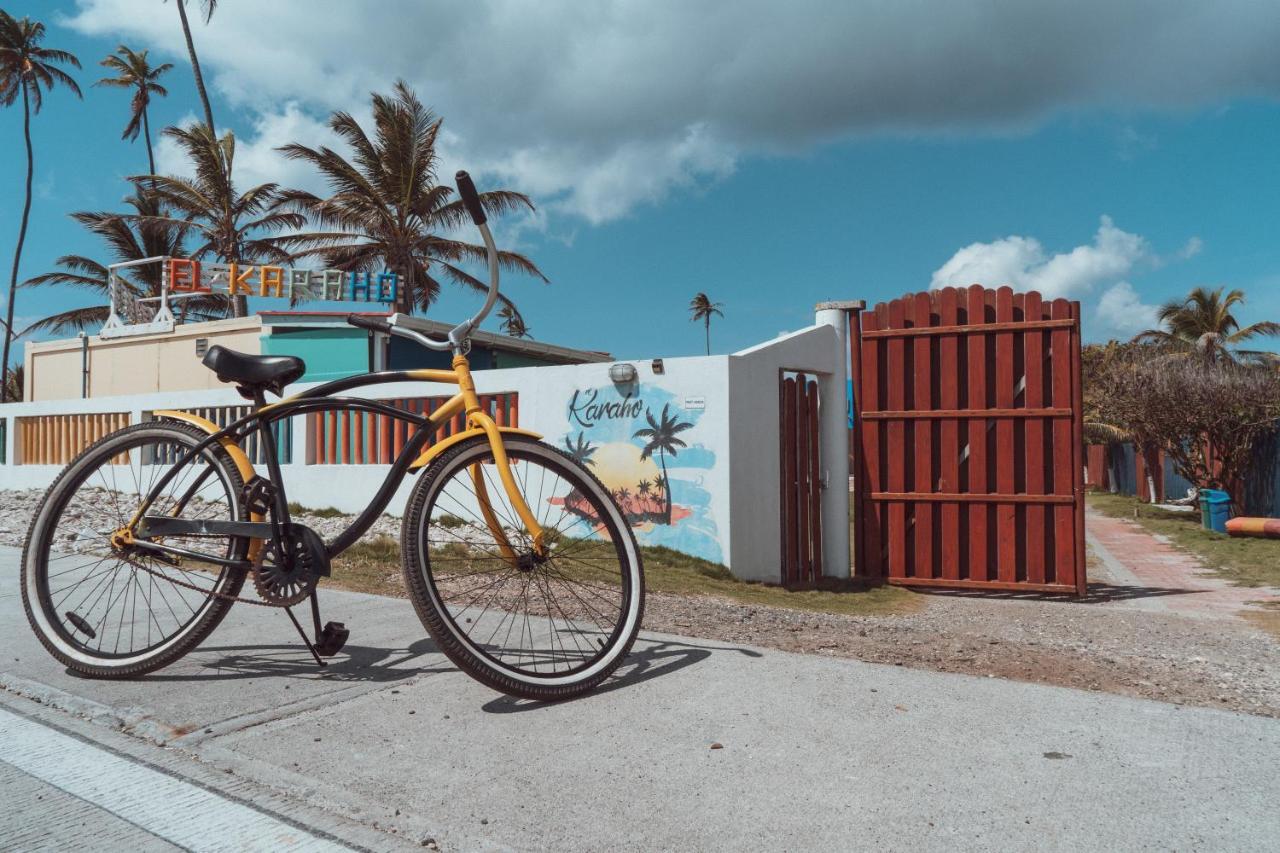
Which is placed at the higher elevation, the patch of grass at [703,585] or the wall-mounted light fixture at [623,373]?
the wall-mounted light fixture at [623,373]

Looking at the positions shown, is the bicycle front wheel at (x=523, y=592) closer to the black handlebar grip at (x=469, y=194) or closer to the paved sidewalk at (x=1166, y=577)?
the black handlebar grip at (x=469, y=194)

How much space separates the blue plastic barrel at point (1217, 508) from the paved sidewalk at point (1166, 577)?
113 centimetres

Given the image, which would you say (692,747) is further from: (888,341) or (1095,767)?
(888,341)

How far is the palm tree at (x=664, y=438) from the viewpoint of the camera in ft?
28.9

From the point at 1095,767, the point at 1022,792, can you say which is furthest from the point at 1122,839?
the point at 1095,767

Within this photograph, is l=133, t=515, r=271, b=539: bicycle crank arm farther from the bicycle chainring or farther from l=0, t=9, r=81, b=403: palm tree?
l=0, t=9, r=81, b=403: palm tree

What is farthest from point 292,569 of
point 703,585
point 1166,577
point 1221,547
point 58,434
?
point 1221,547

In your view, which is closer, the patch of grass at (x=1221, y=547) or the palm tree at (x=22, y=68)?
the patch of grass at (x=1221, y=547)

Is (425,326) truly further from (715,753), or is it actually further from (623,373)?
(715,753)

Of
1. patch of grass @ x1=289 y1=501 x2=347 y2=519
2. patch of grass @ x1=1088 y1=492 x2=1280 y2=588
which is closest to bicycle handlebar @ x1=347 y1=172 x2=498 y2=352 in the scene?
patch of grass @ x1=289 y1=501 x2=347 y2=519

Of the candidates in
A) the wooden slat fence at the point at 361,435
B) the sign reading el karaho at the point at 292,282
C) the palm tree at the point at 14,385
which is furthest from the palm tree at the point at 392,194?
the palm tree at the point at 14,385

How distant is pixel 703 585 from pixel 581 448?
263cm

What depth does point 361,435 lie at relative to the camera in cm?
1145

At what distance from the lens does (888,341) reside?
28.2 ft
